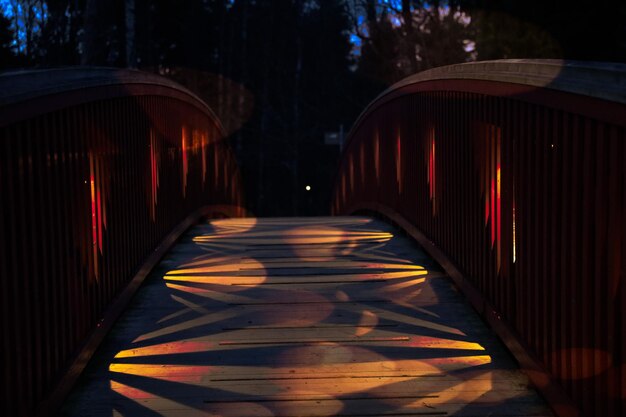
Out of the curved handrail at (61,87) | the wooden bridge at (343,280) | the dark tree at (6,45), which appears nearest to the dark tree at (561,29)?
the wooden bridge at (343,280)

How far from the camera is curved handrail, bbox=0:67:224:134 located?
2996 mm

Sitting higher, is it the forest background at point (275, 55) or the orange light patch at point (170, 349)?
the forest background at point (275, 55)

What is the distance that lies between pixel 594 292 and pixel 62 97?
2362 mm

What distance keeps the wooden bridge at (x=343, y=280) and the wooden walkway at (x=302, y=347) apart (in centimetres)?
2

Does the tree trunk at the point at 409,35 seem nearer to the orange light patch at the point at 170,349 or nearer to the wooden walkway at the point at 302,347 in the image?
the wooden walkway at the point at 302,347

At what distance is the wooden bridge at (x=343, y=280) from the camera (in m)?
2.92

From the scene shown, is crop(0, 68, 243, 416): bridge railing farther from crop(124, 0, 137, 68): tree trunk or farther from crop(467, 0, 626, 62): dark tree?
crop(124, 0, 137, 68): tree trunk

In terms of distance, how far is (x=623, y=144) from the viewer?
260 centimetres

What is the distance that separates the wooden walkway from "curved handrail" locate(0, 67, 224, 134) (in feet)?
4.18

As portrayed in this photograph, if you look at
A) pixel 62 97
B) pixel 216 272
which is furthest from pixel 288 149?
pixel 62 97

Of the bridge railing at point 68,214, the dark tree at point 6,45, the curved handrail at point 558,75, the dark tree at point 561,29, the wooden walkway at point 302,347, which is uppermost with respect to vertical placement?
the dark tree at point 6,45

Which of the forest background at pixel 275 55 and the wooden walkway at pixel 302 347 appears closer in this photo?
the wooden walkway at pixel 302 347

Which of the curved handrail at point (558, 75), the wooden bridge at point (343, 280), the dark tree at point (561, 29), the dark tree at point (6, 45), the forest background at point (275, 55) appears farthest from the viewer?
the forest background at point (275, 55)

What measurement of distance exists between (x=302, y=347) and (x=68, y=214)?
1.35m
